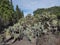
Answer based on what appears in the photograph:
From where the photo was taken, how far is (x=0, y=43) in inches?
427

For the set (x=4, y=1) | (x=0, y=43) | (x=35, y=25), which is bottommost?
(x=0, y=43)

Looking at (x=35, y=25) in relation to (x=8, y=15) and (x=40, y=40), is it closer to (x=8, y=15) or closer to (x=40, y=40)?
(x=40, y=40)

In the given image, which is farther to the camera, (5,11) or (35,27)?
(5,11)

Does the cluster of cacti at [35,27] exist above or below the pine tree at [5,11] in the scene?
below

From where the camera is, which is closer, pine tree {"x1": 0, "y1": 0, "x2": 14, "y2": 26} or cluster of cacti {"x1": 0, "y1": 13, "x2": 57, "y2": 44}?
cluster of cacti {"x1": 0, "y1": 13, "x2": 57, "y2": 44}

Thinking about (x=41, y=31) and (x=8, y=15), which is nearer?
(x=41, y=31)

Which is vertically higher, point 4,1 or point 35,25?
point 4,1

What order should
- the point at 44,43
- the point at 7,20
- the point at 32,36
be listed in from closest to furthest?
Answer: 1. the point at 44,43
2. the point at 32,36
3. the point at 7,20

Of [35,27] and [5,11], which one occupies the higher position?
[5,11]

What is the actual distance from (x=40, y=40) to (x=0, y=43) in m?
2.21

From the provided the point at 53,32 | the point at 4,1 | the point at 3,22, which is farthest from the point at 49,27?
the point at 4,1

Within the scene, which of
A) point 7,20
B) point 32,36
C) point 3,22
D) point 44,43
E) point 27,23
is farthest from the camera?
point 7,20

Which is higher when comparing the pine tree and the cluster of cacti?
the pine tree

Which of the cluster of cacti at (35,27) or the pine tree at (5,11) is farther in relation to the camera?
the pine tree at (5,11)
